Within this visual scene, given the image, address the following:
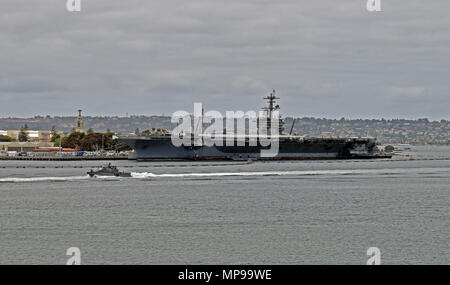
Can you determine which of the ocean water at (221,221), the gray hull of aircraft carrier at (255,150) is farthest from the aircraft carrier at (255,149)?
the ocean water at (221,221)

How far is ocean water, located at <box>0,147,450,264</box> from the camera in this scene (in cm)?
2245

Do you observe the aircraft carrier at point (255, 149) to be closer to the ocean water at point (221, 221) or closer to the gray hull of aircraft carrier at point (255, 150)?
the gray hull of aircraft carrier at point (255, 150)

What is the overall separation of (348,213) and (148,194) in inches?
508

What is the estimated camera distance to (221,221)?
1145 inches

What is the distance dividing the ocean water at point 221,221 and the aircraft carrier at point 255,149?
28069 mm

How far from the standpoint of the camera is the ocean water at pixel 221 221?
2245cm

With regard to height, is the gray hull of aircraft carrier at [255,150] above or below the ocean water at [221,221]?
above

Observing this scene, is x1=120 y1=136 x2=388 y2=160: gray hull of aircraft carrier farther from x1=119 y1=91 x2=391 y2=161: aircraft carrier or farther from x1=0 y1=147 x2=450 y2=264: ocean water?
x1=0 y1=147 x2=450 y2=264: ocean water

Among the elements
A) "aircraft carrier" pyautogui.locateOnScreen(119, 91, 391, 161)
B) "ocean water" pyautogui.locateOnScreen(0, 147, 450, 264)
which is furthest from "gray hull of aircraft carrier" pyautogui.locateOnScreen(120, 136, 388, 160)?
"ocean water" pyautogui.locateOnScreen(0, 147, 450, 264)

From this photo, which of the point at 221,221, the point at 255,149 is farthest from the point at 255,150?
the point at 221,221

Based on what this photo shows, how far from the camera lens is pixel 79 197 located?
1511 inches

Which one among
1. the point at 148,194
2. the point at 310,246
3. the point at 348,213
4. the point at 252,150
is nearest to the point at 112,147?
the point at 252,150
